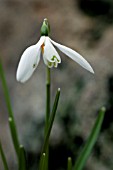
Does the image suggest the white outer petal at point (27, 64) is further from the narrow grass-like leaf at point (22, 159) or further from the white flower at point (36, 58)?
the narrow grass-like leaf at point (22, 159)

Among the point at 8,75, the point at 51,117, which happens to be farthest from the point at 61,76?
the point at 51,117

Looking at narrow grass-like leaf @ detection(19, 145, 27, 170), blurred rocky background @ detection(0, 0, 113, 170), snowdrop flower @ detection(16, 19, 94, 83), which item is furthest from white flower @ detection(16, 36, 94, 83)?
blurred rocky background @ detection(0, 0, 113, 170)

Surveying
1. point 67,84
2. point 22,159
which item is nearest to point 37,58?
point 22,159

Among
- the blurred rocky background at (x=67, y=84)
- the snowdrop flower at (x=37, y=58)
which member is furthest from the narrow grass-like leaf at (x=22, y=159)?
the blurred rocky background at (x=67, y=84)

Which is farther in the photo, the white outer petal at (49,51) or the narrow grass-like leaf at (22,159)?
the narrow grass-like leaf at (22,159)

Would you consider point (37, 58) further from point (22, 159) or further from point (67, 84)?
point (67, 84)

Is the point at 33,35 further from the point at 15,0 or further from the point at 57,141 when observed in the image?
the point at 57,141

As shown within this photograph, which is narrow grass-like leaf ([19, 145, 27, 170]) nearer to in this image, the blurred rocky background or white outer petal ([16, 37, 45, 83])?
white outer petal ([16, 37, 45, 83])
